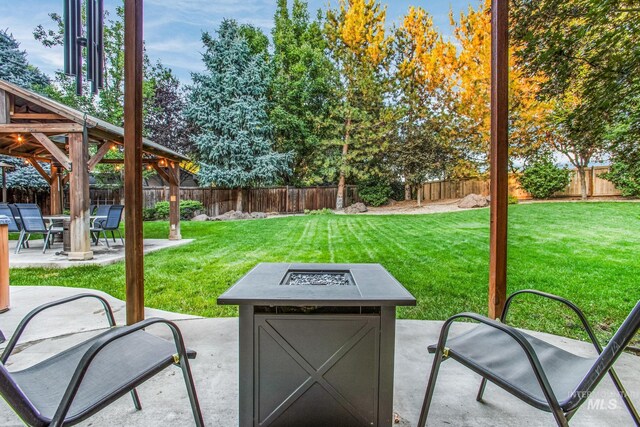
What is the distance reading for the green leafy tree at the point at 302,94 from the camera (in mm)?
11180

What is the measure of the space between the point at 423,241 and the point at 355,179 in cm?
570

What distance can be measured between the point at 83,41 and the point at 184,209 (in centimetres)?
817

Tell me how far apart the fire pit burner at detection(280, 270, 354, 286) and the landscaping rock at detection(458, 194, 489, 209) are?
25.4 ft

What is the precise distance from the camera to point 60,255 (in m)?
4.90

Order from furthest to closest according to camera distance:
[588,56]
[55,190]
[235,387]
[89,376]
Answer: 1. [55,190]
2. [588,56]
3. [235,387]
4. [89,376]

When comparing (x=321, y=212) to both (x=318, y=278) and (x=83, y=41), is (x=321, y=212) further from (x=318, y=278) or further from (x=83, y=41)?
(x=318, y=278)

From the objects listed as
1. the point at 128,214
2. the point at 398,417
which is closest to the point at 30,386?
the point at 128,214

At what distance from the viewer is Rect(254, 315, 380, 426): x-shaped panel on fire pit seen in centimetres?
113

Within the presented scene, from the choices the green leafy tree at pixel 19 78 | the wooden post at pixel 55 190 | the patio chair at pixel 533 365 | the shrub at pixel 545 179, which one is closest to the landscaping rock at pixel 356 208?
the shrub at pixel 545 179

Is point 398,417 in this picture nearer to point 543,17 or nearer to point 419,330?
point 419,330

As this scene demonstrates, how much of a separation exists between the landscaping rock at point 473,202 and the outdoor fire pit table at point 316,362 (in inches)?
321

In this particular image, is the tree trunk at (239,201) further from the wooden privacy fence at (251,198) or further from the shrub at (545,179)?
the shrub at (545,179)

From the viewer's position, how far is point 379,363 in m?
1.14

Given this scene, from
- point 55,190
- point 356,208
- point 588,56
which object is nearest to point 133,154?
point 588,56
